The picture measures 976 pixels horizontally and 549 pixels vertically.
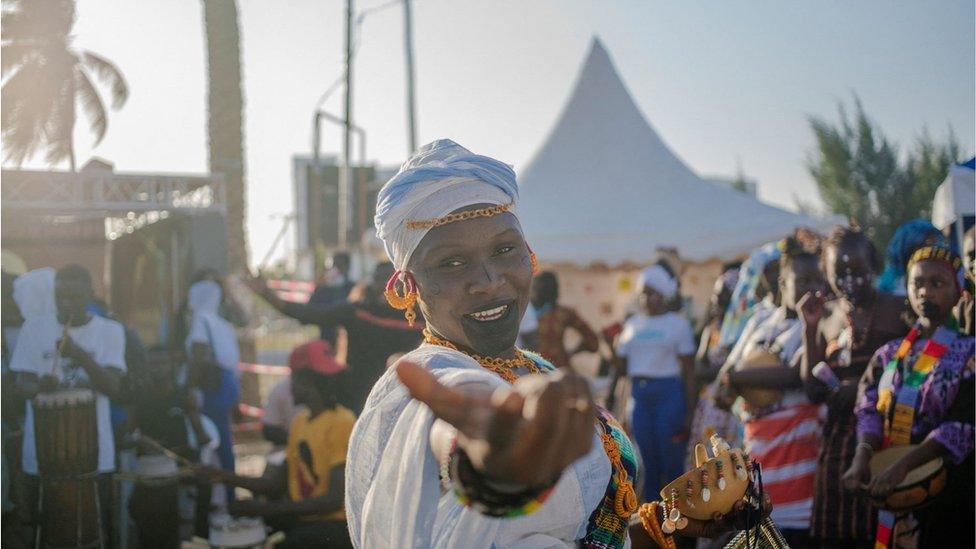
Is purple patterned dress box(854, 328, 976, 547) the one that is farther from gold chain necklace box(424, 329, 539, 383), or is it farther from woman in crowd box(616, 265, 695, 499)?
woman in crowd box(616, 265, 695, 499)

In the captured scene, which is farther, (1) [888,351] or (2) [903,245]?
(2) [903,245]

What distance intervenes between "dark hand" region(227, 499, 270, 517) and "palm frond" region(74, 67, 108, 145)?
12590 mm

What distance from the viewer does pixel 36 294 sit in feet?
18.1

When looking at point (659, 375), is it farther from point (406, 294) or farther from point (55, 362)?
point (406, 294)

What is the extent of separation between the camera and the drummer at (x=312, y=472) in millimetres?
4531

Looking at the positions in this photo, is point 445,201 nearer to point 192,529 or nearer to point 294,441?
point 294,441

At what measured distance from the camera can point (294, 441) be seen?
4.97 meters

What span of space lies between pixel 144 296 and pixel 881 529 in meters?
9.54

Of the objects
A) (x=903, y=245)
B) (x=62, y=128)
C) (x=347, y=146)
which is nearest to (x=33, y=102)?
(x=62, y=128)

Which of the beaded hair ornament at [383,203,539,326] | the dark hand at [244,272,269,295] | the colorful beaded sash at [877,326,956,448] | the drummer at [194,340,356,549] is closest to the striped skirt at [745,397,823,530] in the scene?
the colorful beaded sash at [877,326,956,448]

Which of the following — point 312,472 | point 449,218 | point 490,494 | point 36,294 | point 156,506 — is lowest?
point 156,506

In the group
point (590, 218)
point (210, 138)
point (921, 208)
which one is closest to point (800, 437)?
point (590, 218)

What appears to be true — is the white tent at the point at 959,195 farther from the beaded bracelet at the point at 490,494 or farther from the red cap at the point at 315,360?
the beaded bracelet at the point at 490,494

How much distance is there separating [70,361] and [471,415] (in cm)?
467
